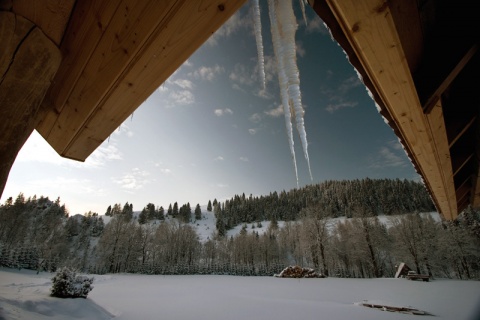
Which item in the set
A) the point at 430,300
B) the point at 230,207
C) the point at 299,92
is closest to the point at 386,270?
the point at 430,300

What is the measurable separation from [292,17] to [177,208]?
10667 centimetres

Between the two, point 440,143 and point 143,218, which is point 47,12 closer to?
point 440,143

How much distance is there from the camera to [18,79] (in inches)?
30.8

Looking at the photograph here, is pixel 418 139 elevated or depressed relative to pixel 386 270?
elevated

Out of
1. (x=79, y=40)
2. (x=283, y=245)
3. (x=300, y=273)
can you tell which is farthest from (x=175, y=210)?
(x=79, y=40)

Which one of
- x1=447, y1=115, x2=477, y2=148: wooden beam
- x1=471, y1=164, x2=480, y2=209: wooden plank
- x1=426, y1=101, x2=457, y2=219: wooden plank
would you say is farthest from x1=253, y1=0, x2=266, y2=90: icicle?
x1=471, y1=164, x2=480, y2=209: wooden plank

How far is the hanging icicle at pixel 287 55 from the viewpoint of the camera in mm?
1108

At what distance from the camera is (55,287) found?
956 centimetres

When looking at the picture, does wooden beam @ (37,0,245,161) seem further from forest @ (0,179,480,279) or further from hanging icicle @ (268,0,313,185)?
forest @ (0,179,480,279)

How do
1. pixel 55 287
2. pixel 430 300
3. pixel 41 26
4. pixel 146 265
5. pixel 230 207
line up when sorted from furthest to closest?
pixel 230 207 < pixel 146 265 < pixel 430 300 < pixel 55 287 < pixel 41 26

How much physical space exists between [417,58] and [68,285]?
13.5 meters

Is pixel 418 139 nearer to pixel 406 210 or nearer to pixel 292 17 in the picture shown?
pixel 292 17

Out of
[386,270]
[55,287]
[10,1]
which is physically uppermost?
[10,1]

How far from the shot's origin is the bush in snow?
9.52m
